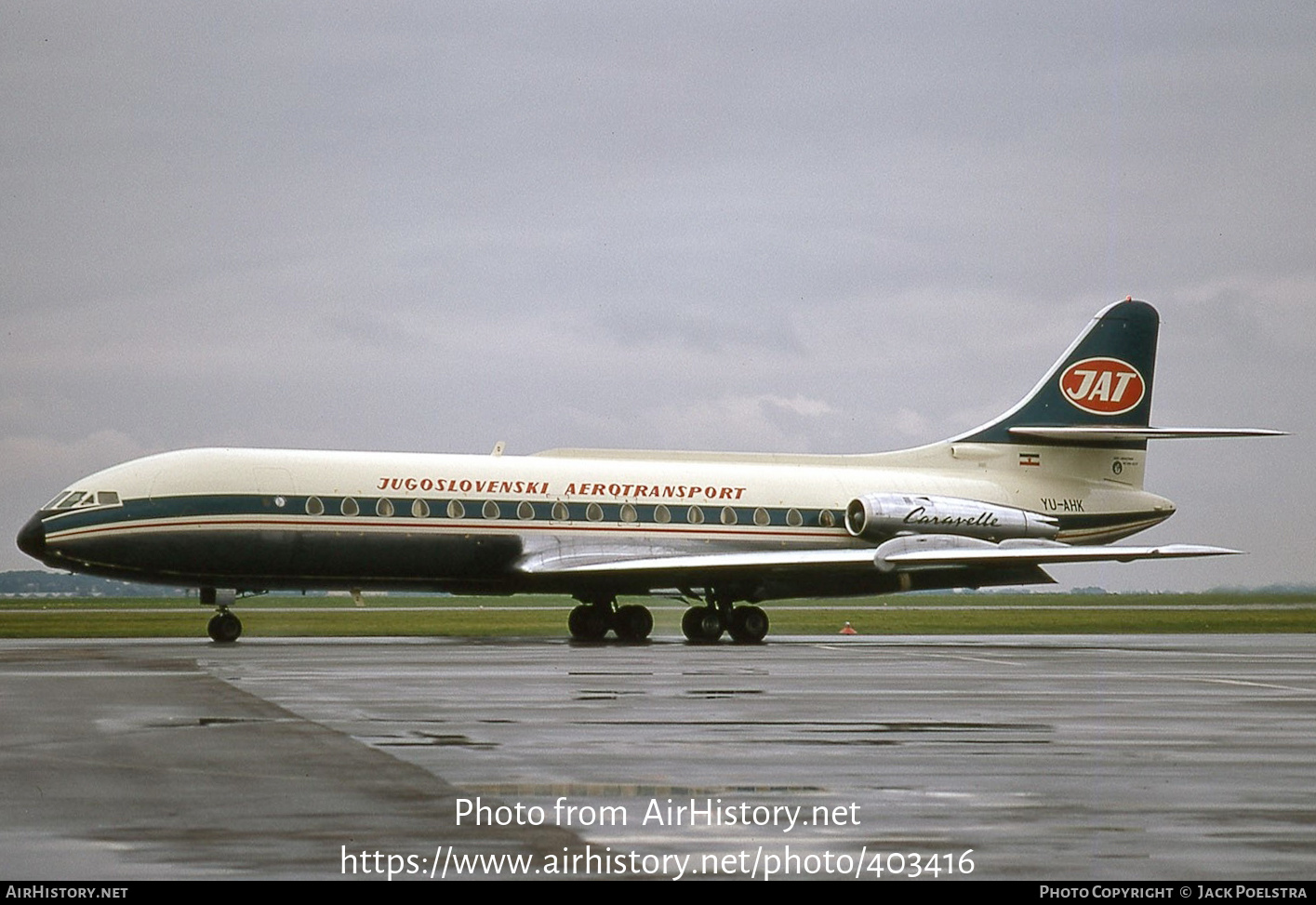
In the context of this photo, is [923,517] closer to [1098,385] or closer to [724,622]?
[724,622]

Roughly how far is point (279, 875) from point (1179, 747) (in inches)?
341

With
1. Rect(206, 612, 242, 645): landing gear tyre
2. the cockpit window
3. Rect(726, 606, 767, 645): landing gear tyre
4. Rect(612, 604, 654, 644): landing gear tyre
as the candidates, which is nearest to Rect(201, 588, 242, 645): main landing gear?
Rect(206, 612, 242, 645): landing gear tyre

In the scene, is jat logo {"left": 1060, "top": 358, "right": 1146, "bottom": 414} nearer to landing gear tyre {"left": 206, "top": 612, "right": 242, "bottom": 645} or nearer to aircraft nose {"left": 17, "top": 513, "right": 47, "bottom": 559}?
landing gear tyre {"left": 206, "top": 612, "right": 242, "bottom": 645}

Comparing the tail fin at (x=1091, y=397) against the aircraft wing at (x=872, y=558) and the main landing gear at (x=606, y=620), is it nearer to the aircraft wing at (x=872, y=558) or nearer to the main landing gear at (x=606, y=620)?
the aircraft wing at (x=872, y=558)

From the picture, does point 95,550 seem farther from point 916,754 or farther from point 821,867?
point 821,867

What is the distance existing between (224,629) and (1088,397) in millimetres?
23770

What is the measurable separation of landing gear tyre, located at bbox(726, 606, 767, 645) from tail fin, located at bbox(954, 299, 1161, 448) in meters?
10.5

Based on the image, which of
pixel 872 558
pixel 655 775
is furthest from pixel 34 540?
pixel 655 775

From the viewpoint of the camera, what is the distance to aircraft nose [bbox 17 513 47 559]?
117 feet

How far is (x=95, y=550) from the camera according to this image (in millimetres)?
35438

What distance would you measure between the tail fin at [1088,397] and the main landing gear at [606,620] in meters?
11.0

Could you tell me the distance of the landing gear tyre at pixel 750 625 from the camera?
38.6 m

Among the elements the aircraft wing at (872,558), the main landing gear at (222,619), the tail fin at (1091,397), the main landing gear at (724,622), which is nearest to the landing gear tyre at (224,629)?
the main landing gear at (222,619)

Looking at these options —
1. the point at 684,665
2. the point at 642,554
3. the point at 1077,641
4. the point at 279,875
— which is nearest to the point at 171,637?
the point at 642,554
